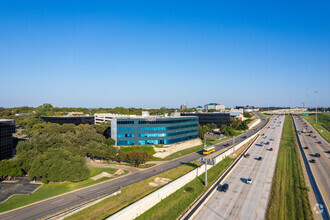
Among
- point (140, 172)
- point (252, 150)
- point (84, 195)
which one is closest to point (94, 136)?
point (140, 172)

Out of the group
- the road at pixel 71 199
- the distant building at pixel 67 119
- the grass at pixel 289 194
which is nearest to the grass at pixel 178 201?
the road at pixel 71 199

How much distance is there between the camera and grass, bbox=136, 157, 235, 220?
4216 cm

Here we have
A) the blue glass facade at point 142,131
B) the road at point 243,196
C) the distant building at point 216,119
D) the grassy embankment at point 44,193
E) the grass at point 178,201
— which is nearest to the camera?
the road at point 243,196

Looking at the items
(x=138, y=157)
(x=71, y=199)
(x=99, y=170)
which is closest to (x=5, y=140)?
(x=99, y=170)

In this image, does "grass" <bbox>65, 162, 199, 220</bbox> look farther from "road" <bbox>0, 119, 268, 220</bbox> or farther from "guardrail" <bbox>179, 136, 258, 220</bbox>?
"guardrail" <bbox>179, 136, 258, 220</bbox>

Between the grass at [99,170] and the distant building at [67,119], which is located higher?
the distant building at [67,119]

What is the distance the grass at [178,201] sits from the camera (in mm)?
42156

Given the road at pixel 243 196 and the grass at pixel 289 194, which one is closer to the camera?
the grass at pixel 289 194

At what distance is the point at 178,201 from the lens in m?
48.1

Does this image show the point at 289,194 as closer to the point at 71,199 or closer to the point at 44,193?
the point at 71,199

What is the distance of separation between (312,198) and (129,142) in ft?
254

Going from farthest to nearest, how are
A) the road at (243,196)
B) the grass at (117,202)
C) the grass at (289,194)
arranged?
the road at (243,196) < the grass at (289,194) < the grass at (117,202)

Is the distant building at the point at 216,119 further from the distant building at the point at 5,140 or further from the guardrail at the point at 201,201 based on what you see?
the distant building at the point at 5,140

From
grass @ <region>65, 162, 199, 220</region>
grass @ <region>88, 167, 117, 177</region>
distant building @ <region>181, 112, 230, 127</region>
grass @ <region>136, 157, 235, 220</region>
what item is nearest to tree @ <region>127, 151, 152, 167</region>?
grass @ <region>88, 167, 117, 177</region>
